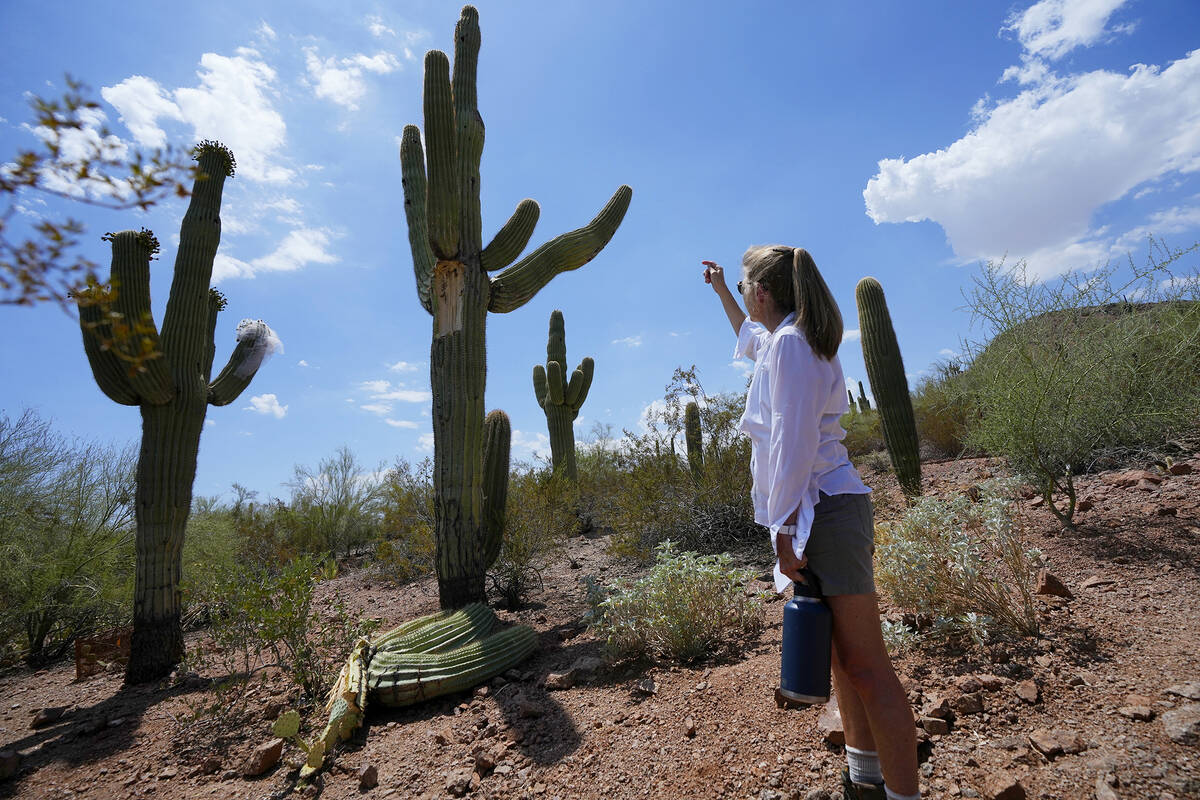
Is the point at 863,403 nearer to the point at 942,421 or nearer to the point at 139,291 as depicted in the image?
the point at 942,421

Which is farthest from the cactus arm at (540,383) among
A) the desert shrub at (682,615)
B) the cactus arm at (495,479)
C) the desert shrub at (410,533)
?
the desert shrub at (682,615)

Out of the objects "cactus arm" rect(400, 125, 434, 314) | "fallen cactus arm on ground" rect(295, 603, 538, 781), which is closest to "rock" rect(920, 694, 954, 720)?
"fallen cactus arm on ground" rect(295, 603, 538, 781)

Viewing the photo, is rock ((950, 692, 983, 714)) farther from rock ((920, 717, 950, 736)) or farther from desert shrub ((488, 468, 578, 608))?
desert shrub ((488, 468, 578, 608))

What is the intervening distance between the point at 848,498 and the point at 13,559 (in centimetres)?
814

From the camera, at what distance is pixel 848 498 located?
1.78 metres

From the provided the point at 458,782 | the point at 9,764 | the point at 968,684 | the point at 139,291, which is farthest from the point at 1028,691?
the point at 139,291

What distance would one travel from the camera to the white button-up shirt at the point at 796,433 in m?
1.73

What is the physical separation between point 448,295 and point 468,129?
5.28 ft

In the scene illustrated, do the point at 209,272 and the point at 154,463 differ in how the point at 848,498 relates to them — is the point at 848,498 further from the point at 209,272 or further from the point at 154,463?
the point at 209,272

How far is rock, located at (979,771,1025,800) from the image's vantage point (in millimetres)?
1795

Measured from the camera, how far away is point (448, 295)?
505 centimetres

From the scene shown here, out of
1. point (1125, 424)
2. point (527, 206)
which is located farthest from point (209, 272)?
point (1125, 424)

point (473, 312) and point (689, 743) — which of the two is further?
point (473, 312)

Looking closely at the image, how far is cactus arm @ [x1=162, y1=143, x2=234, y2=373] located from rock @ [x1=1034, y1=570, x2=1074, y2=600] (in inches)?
258
